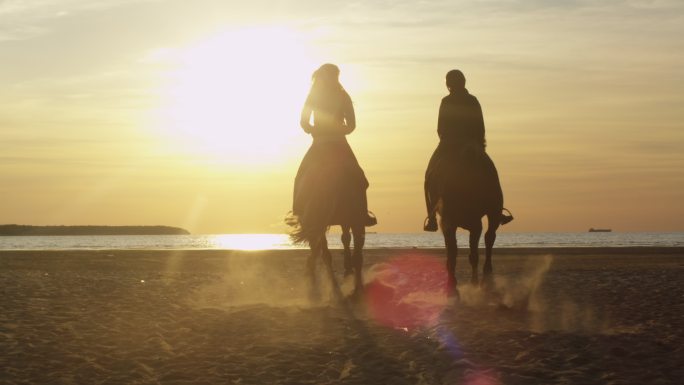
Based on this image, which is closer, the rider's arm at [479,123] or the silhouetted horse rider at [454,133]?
the silhouetted horse rider at [454,133]

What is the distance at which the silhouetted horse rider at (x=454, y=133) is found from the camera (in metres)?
12.3

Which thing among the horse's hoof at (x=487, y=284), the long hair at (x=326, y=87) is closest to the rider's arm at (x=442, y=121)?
the long hair at (x=326, y=87)

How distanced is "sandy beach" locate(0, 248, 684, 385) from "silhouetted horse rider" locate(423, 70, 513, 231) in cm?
155

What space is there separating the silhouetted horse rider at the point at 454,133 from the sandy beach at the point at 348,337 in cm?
155

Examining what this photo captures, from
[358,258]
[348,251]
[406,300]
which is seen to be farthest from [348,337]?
[348,251]

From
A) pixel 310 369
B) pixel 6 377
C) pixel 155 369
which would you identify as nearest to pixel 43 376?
pixel 6 377

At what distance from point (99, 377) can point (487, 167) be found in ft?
23.1

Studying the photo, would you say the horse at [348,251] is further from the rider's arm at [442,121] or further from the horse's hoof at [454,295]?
the rider's arm at [442,121]

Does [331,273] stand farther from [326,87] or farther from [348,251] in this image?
[326,87]

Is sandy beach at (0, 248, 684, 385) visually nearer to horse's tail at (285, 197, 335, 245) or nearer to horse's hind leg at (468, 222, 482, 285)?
horse's hind leg at (468, 222, 482, 285)

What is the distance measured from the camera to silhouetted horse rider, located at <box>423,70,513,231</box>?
12.3m

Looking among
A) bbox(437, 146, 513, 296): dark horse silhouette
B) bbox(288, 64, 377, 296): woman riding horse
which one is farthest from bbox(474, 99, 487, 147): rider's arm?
bbox(288, 64, 377, 296): woman riding horse

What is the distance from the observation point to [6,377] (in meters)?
6.35

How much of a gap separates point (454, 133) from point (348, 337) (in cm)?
504
